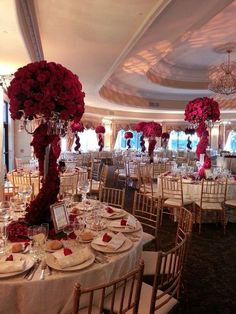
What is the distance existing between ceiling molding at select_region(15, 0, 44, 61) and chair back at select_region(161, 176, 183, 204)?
3340 mm

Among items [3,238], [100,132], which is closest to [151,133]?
[100,132]

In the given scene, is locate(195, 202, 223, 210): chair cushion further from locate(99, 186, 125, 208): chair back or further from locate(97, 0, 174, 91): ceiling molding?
locate(97, 0, 174, 91): ceiling molding

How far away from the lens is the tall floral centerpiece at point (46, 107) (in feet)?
8.36

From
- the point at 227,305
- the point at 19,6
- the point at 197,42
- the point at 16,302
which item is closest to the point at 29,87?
the point at 19,6

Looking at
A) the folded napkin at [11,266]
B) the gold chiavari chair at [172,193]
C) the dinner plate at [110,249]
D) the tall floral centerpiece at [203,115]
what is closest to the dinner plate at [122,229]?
the dinner plate at [110,249]

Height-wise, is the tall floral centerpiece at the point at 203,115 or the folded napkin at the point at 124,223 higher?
the tall floral centerpiece at the point at 203,115

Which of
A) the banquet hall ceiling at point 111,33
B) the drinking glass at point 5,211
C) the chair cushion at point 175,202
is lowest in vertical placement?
the chair cushion at point 175,202

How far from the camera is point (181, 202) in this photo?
5.52 metres

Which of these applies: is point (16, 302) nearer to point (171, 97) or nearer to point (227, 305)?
point (227, 305)

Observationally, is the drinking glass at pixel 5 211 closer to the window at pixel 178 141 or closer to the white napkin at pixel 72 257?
the white napkin at pixel 72 257

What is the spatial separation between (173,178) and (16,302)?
14.7 feet

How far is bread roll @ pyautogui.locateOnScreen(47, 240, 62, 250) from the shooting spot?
232 cm

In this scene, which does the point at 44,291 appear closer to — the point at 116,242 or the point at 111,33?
the point at 116,242

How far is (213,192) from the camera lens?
5.60 metres
